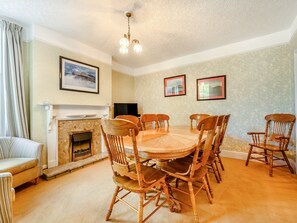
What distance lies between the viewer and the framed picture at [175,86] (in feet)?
12.8

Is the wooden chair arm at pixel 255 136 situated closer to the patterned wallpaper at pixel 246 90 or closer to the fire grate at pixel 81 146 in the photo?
the patterned wallpaper at pixel 246 90

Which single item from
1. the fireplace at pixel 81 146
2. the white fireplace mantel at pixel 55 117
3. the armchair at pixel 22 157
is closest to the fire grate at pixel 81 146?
the fireplace at pixel 81 146

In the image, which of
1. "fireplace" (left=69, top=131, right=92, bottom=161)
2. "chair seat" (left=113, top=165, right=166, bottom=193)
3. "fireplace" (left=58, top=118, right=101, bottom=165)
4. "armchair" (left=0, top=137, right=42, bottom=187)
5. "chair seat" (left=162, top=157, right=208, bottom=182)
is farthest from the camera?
"fireplace" (left=69, top=131, right=92, bottom=161)

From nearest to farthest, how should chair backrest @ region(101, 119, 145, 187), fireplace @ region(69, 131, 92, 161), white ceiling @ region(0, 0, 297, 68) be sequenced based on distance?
chair backrest @ region(101, 119, 145, 187), white ceiling @ region(0, 0, 297, 68), fireplace @ region(69, 131, 92, 161)

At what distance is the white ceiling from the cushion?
7.24 feet

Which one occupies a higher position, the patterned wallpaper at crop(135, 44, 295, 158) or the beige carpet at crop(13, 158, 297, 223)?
the patterned wallpaper at crop(135, 44, 295, 158)

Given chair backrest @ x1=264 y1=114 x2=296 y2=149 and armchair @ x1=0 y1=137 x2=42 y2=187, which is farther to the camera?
chair backrest @ x1=264 y1=114 x2=296 y2=149

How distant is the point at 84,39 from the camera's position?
2.97m

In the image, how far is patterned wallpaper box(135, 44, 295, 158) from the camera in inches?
107

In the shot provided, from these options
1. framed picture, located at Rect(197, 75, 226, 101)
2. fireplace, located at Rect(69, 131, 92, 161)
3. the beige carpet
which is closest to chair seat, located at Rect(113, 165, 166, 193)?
the beige carpet

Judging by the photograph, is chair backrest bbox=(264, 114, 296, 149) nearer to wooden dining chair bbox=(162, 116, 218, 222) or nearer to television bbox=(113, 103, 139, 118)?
wooden dining chair bbox=(162, 116, 218, 222)

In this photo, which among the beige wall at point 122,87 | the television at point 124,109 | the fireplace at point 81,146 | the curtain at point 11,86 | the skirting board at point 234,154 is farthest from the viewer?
the beige wall at point 122,87

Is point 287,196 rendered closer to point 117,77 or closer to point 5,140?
point 5,140

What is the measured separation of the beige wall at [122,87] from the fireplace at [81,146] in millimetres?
1453
